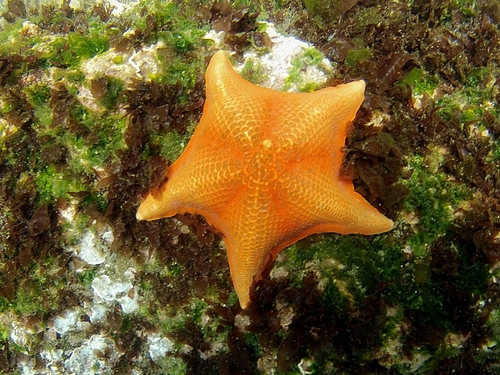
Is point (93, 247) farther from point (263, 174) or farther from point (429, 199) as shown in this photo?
point (429, 199)

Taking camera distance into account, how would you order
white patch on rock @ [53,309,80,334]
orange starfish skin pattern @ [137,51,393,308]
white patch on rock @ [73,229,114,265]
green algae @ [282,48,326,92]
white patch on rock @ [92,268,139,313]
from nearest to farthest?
1. orange starfish skin pattern @ [137,51,393,308]
2. green algae @ [282,48,326,92]
3. white patch on rock @ [73,229,114,265]
4. white patch on rock @ [92,268,139,313]
5. white patch on rock @ [53,309,80,334]

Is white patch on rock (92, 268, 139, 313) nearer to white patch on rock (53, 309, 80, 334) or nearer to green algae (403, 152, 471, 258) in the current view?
white patch on rock (53, 309, 80, 334)

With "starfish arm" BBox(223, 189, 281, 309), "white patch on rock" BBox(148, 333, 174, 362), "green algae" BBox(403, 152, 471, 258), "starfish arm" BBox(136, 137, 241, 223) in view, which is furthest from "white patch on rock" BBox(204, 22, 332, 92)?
"white patch on rock" BBox(148, 333, 174, 362)

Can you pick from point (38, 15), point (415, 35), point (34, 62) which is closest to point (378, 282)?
point (415, 35)

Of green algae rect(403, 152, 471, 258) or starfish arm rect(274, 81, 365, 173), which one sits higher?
starfish arm rect(274, 81, 365, 173)

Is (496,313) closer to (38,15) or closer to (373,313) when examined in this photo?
(373,313)

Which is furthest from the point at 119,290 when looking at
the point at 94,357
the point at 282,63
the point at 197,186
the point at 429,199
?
the point at 429,199

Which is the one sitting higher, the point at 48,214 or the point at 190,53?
the point at 190,53
